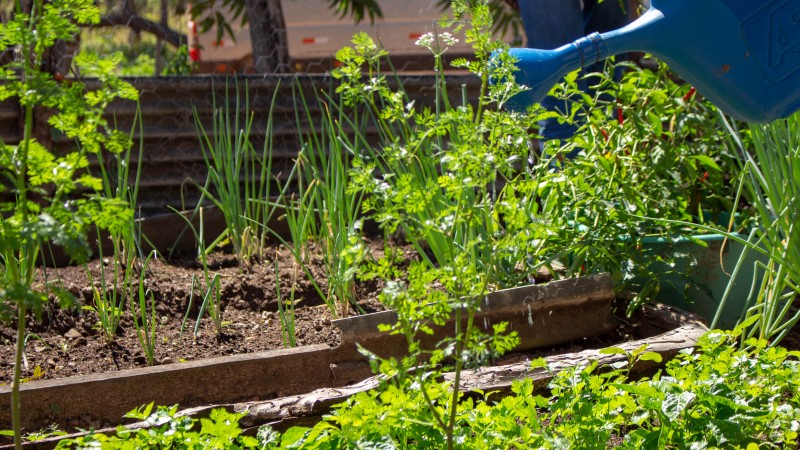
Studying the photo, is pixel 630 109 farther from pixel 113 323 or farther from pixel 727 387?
pixel 113 323

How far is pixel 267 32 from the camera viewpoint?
15.8 feet

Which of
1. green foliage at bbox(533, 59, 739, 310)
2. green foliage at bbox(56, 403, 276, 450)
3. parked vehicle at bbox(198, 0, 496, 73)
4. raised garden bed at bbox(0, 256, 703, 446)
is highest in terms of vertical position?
parked vehicle at bbox(198, 0, 496, 73)

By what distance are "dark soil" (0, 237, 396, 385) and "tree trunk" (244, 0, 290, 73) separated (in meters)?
2.16

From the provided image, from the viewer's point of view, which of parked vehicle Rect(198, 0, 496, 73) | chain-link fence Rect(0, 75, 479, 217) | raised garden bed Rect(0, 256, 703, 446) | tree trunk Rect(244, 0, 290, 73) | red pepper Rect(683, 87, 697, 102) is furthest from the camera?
parked vehicle Rect(198, 0, 496, 73)

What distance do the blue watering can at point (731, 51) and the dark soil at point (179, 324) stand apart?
845 mm

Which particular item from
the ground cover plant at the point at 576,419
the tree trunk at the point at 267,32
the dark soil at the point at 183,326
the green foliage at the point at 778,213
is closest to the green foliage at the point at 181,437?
the ground cover plant at the point at 576,419

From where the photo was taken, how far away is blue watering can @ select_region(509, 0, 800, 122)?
187 centimetres

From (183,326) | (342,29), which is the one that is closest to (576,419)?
(183,326)

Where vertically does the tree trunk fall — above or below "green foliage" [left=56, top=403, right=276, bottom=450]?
above

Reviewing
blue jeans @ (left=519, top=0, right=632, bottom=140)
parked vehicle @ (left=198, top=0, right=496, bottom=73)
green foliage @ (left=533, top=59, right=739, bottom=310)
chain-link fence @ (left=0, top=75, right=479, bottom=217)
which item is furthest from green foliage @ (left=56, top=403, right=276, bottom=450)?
parked vehicle @ (left=198, top=0, right=496, bottom=73)

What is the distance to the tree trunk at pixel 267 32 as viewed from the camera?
478 cm

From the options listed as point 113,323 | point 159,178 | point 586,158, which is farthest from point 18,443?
point 159,178

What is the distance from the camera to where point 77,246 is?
1.04 m

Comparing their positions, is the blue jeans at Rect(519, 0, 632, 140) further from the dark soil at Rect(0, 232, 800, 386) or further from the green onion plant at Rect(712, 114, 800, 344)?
the dark soil at Rect(0, 232, 800, 386)
